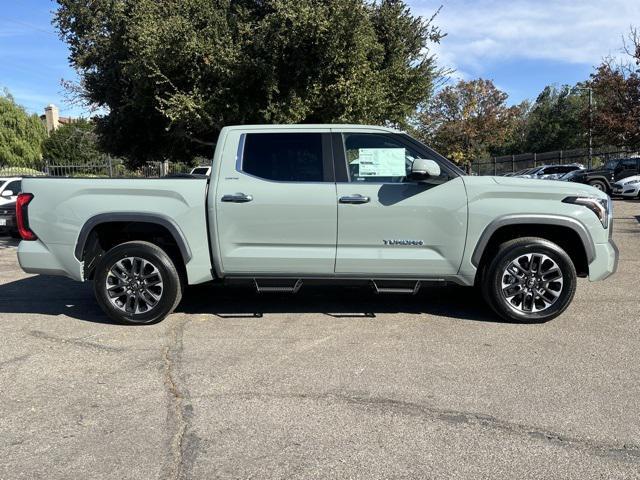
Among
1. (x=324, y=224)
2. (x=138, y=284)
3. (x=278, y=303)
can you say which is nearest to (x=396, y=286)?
(x=324, y=224)

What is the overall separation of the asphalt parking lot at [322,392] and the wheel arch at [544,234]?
0.69 meters

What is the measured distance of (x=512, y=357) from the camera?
4652 millimetres

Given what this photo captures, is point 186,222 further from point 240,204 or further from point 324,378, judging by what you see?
point 324,378

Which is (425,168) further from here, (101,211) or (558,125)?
(558,125)

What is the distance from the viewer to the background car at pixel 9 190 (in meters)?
13.6

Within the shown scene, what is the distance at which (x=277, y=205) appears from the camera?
210 inches

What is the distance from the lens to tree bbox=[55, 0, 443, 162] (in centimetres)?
1231

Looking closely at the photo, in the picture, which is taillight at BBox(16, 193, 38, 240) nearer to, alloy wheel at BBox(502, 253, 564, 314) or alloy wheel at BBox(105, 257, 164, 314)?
alloy wheel at BBox(105, 257, 164, 314)

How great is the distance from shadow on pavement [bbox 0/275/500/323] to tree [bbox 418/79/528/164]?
41.7 m

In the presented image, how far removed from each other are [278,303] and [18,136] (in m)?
47.0

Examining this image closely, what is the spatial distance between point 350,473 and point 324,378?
131 cm

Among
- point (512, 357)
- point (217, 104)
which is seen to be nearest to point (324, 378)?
point (512, 357)

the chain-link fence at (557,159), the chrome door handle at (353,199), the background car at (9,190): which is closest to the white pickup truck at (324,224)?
the chrome door handle at (353,199)

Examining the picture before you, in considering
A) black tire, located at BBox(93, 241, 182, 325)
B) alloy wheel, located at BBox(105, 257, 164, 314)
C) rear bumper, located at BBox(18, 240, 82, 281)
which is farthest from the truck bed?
alloy wheel, located at BBox(105, 257, 164, 314)
